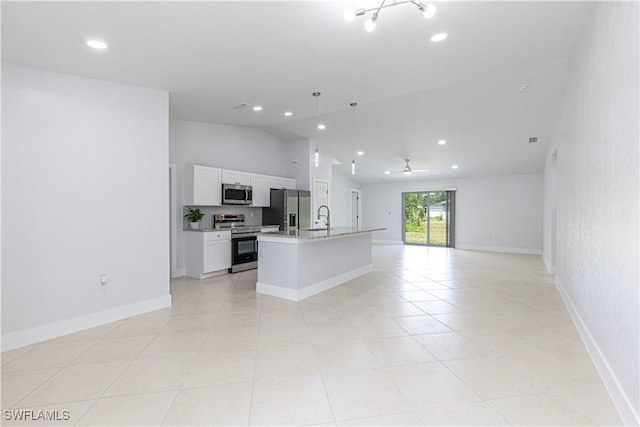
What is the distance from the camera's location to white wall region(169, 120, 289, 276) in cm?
551

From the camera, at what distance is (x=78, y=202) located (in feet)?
10.4

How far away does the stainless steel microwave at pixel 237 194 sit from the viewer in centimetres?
577

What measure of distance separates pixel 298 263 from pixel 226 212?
8.82 feet

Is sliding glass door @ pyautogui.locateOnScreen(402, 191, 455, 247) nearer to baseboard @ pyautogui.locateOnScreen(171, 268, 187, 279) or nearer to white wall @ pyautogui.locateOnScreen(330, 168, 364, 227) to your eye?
white wall @ pyautogui.locateOnScreen(330, 168, 364, 227)

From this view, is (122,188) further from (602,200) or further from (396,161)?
(396,161)

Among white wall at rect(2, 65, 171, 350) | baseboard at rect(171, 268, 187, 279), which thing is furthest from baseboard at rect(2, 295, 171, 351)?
baseboard at rect(171, 268, 187, 279)

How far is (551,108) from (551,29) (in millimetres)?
2870

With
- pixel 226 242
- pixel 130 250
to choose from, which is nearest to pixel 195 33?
pixel 130 250

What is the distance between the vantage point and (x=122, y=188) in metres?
3.48

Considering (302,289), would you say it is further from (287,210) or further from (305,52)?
(305,52)

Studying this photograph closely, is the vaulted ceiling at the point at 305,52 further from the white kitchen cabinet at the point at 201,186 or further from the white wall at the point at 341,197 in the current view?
the white wall at the point at 341,197

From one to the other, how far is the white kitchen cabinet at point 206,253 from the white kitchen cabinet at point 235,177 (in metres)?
1.01

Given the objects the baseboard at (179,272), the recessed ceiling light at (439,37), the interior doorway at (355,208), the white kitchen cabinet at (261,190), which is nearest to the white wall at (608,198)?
the recessed ceiling light at (439,37)

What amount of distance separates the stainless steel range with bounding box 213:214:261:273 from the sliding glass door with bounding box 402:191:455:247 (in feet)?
21.2
